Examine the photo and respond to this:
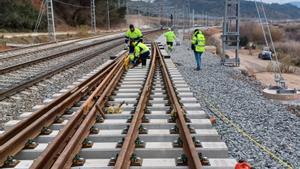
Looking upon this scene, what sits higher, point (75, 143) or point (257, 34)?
point (257, 34)

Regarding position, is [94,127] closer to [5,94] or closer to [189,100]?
[189,100]

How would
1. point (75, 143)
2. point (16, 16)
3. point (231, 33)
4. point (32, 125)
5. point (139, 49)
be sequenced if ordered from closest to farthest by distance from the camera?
point (75, 143), point (32, 125), point (139, 49), point (231, 33), point (16, 16)

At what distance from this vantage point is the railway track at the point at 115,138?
192 inches

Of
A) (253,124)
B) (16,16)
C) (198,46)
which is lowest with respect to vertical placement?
(253,124)

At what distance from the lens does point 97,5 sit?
82125 mm

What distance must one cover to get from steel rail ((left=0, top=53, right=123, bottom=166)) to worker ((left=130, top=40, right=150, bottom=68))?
5506 millimetres

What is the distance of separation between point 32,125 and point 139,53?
9029 millimetres

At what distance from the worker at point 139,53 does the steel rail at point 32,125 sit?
217 inches

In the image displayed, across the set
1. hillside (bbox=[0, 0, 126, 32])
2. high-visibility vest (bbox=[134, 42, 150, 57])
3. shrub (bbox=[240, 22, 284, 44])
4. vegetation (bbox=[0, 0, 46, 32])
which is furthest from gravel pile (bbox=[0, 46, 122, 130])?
shrub (bbox=[240, 22, 284, 44])

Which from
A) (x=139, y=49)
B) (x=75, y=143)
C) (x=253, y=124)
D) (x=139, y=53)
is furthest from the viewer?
(x=139, y=53)

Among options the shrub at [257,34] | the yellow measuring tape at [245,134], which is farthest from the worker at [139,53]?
the shrub at [257,34]

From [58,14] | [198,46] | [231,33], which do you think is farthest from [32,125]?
[58,14]

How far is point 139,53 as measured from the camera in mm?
14836

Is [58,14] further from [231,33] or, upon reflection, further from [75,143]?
[75,143]
